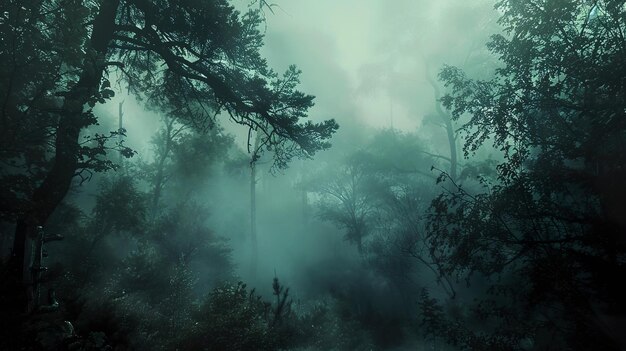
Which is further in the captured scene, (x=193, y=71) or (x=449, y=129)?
(x=449, y=129)

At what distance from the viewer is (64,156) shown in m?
5.06

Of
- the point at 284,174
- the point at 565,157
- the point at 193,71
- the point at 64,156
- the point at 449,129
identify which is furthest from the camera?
the point at 449,129

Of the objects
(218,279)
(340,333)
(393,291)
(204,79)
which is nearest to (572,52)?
(204,79)

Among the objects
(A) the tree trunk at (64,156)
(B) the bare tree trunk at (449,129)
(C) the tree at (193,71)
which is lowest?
(A) the tree trunk at (64,156)

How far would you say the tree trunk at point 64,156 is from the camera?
4.03 meters

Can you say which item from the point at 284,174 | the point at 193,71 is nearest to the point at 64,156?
the point at 193,71

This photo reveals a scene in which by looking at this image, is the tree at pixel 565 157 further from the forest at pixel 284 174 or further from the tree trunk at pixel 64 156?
the tree trunk at pixel 64 156

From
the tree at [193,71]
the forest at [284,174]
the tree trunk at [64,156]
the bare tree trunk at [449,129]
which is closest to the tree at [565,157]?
the forest at [284,174]

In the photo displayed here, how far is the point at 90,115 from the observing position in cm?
414

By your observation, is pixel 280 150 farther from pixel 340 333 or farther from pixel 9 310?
pixel 340 333

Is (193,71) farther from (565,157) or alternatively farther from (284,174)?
(565,157)

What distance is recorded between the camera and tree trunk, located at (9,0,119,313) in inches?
159

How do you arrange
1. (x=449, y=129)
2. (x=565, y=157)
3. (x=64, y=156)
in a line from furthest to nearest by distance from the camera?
(x=449, y=129) < (x=565, y=157) < (x=64, y=156)

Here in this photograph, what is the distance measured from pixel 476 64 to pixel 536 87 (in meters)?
18.7
